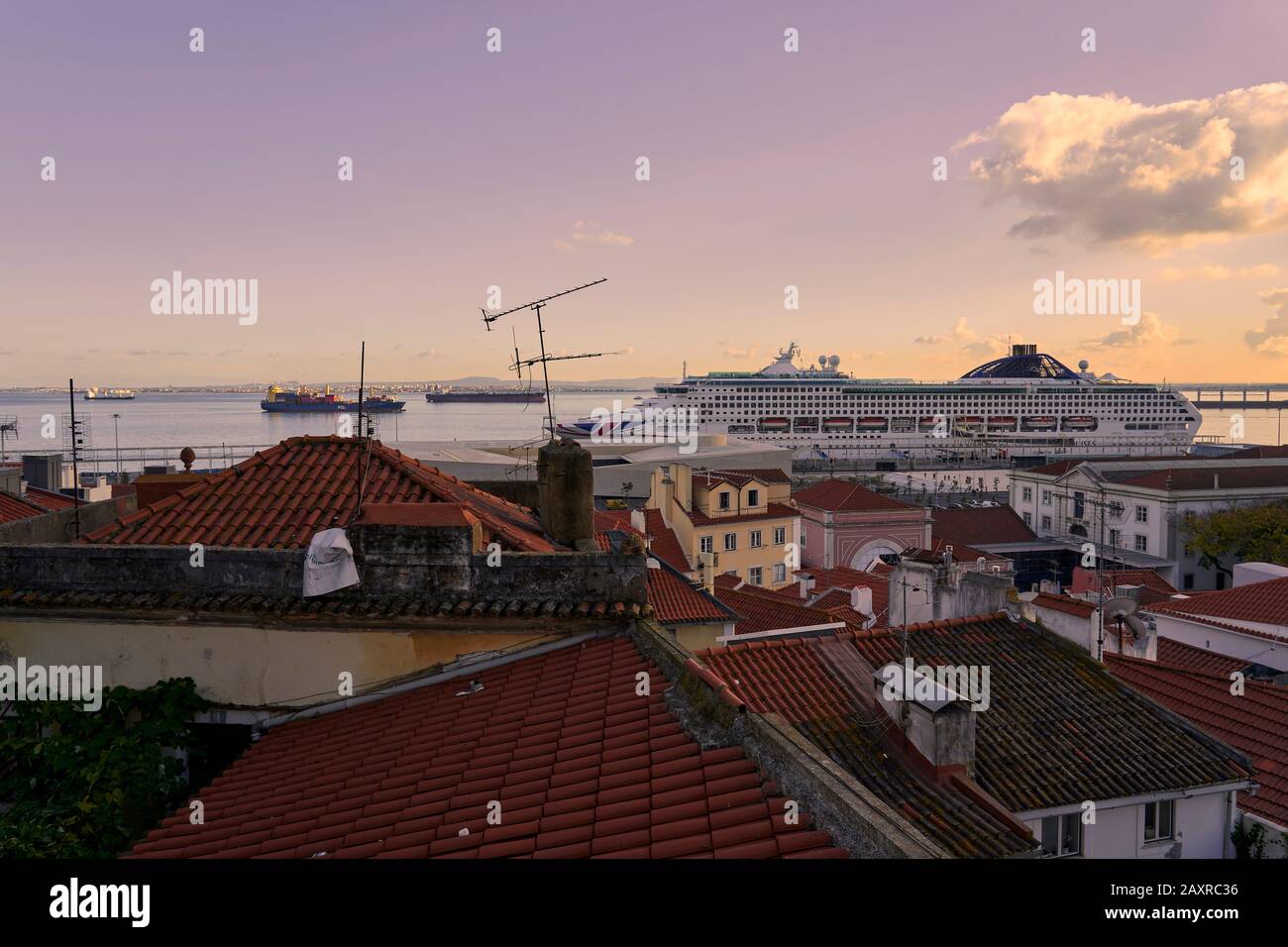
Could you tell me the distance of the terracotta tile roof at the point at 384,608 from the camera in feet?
23.0

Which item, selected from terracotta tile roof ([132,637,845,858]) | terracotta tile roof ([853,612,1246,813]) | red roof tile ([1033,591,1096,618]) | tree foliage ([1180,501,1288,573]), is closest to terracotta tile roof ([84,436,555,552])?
terracotta tile roof ([132,637,845,858])

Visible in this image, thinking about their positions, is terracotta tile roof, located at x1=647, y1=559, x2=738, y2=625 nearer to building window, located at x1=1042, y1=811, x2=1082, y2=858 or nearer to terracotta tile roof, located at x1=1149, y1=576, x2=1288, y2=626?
building window, located at x1=1042, y1=811, x2=1082, y2=858

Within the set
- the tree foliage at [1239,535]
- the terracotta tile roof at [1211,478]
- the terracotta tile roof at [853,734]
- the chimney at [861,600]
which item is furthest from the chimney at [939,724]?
the terracotta tile roof at [1211,478]

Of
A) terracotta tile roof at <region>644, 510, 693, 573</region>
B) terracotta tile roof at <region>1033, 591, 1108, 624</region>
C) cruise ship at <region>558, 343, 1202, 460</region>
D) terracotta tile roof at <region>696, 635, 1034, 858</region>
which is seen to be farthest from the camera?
cruise ship at <region>558, 343, 1202, 460</region>

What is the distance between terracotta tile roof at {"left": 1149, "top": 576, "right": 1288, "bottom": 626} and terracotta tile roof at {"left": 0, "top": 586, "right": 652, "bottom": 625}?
1741cm

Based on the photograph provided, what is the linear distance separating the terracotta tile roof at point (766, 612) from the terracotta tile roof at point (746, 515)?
7014mm

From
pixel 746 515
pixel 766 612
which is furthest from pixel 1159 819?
pixel 746 515

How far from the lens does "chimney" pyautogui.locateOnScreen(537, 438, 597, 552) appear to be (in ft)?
31.4

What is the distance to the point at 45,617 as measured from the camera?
7375 millimetres

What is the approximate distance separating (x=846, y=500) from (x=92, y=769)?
38706 millimetres

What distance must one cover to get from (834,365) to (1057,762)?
122 metres
